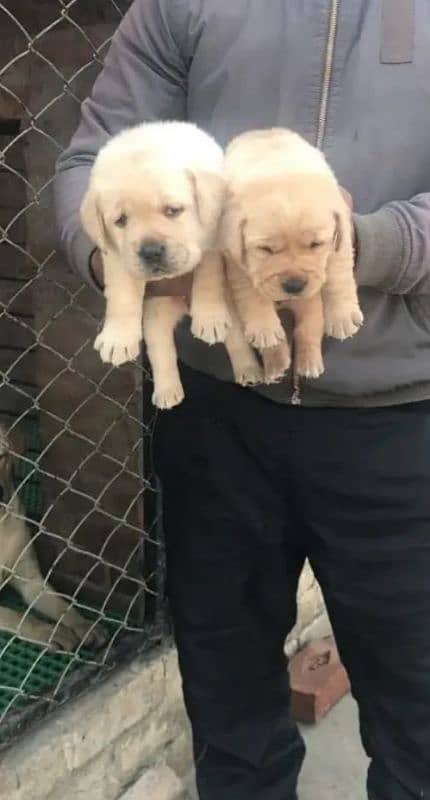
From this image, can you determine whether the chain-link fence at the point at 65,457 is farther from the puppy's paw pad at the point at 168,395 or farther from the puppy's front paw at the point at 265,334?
the puppy's front paw at the point at 265,334

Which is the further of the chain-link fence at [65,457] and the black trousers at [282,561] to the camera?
the chain-link fence at [65,457]

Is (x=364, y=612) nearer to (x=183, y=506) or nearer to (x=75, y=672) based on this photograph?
(x=183, y=506)

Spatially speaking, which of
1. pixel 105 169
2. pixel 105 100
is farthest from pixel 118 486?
pixel 105 169

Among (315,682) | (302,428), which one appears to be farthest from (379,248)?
(315,682)

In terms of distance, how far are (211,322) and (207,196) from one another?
5.1 inches

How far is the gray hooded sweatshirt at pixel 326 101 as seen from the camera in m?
1.17

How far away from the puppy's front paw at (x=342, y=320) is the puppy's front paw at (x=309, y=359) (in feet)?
0.12

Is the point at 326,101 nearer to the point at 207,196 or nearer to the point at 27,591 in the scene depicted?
the point at 207,196

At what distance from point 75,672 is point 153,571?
26cm

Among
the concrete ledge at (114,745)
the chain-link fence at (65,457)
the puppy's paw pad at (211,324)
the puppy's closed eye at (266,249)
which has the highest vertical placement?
the puppy's closed eye at (266,249)

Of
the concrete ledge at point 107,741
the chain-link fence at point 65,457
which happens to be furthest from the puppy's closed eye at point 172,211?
the concrete ledge at point 107,741

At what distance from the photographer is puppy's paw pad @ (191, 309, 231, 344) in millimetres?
992

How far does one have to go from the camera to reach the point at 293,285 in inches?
36.4

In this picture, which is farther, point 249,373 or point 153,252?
point 249,373
